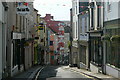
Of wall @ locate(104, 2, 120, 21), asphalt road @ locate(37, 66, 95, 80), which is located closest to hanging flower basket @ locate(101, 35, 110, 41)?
wall @ locate(104, 2, 120, 21)

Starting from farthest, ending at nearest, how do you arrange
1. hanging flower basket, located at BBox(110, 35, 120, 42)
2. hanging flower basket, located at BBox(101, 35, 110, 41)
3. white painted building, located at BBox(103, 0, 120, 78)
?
hanging flower basket, located at BBox(101, 35, 110, 41) → white painted building, located at BBox(103, 0, 120, 78) → hanging flower basket, located at BBox(110, 35, 120, 42)

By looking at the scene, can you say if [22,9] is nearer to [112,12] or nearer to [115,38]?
[112,12]

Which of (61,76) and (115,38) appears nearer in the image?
(115,38)

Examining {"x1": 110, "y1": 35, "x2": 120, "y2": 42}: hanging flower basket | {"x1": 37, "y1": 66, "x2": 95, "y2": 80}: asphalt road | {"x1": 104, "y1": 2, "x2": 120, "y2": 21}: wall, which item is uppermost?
{"x1": 104, "y1": 2, "x2": 120, "y2": 21}: wall

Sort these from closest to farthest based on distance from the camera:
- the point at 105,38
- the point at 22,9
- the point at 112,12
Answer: the point at 112,12 < the point at 105,38 < the point at 22,9

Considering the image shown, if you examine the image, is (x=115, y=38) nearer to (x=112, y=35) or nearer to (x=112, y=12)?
(x=112, y=35)

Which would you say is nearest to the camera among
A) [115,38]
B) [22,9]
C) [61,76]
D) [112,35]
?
[115,38]

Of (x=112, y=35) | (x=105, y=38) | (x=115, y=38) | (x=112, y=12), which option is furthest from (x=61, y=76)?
(x=112, y=12)

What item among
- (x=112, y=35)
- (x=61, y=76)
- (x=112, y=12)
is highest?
(x=112, y=12)

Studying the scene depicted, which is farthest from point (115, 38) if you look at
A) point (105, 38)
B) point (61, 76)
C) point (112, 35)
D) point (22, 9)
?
point (22, 9)

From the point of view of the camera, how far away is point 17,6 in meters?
19.5

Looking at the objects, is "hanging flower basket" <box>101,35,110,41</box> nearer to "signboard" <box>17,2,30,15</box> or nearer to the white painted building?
the white painted building

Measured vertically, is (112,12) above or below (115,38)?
above

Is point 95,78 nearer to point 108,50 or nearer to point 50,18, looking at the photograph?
point 108,50
